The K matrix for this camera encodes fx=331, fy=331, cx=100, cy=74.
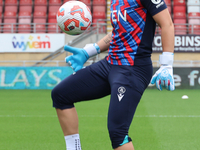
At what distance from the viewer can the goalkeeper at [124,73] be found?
96.0 inches

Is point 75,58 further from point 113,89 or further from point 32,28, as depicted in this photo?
point 32,28

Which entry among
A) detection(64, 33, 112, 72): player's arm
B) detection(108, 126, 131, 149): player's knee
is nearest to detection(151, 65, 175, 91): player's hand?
detection(108, 126, 131, 149): player's knee

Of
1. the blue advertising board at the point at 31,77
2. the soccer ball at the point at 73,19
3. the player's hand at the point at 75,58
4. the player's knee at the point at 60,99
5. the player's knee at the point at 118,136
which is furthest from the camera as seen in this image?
the blue advertising board at the point at 31,77

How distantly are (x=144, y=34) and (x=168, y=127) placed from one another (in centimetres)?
325

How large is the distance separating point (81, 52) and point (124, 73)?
1.76 feet

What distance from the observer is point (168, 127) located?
547cm

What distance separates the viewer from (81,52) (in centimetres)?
290

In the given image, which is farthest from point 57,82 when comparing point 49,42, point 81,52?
point 81,52

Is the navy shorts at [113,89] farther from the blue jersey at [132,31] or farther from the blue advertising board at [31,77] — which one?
the blue advertising board at [31,77]

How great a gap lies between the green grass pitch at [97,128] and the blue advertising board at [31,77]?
16.3 ft

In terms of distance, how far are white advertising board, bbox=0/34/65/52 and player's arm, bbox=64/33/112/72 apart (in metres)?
Result: 12.2

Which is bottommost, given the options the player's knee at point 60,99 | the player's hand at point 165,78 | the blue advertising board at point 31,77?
the blue advertising board at point 31,77

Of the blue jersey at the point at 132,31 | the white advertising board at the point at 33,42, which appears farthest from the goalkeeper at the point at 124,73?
the white advertising board at the point at 33,42

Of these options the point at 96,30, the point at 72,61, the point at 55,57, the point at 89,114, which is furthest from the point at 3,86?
the point at 72,61
